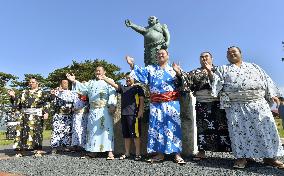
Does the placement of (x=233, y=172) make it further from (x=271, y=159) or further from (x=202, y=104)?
(x=202, y=104)

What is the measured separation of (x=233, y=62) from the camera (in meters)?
4.73

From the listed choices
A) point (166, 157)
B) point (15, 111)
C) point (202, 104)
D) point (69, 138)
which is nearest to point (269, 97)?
point (202, 104)

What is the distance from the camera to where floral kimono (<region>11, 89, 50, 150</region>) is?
22.0ft

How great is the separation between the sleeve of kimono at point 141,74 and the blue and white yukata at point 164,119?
0.05 metres

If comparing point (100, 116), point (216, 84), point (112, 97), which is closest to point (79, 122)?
point (100, 116)

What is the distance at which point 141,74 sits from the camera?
534 centimetres

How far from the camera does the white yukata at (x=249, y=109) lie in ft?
14.3

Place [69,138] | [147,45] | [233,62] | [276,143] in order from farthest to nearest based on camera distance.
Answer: [147,45] < [69,138] < [233,62] < [276,143]

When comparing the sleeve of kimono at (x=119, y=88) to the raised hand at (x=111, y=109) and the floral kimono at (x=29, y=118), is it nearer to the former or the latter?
the raised hand at (x=111, y=109)

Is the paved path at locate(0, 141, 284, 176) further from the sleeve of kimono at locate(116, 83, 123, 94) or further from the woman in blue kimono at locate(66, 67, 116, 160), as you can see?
the sleeve of kimono at locate(116, 83, 123, 94)

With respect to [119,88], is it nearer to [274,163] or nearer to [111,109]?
[111,109]

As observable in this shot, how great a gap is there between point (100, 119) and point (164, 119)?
1.59 m

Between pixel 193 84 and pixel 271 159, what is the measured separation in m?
1.62

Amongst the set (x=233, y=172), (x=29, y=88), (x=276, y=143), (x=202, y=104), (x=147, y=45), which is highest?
(x=147, y=45)
